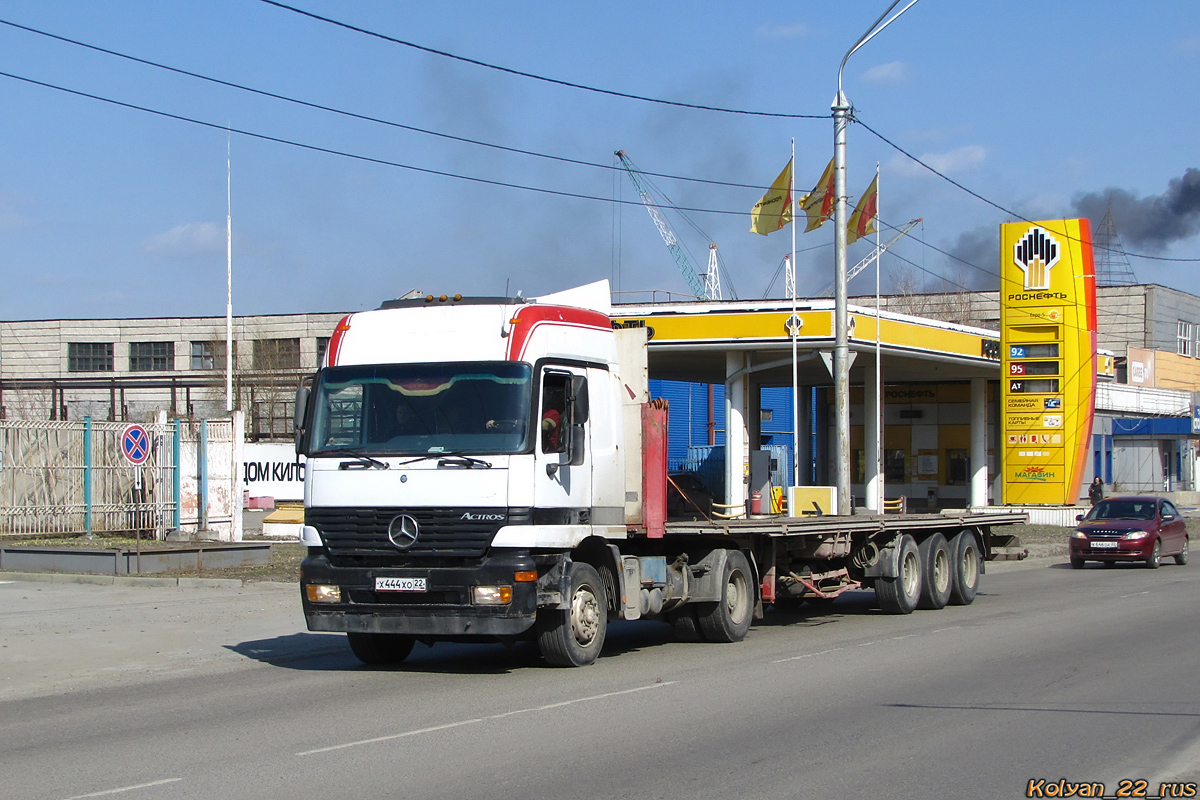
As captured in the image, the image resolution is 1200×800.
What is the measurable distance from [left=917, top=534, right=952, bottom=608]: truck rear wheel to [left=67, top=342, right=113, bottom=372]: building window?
5766cm

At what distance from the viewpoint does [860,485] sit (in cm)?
4462

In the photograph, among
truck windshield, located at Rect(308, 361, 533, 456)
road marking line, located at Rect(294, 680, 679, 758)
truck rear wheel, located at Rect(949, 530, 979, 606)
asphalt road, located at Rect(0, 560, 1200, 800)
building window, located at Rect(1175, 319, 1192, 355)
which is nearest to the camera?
asphalt road, located at Rect(0, 560, 1200, 800)

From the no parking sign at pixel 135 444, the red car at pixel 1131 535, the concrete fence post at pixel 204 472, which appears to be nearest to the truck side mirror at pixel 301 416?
the no parking sign at pixel 135 444

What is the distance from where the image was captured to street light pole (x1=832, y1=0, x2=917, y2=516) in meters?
20.4

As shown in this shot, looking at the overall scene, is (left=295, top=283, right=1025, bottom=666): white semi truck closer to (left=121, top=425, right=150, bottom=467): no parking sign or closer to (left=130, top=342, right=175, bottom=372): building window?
(left=121, top=425, right=150, bottom=467): no parking sign

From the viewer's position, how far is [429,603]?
420 inches

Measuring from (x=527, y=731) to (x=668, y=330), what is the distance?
21868 mm

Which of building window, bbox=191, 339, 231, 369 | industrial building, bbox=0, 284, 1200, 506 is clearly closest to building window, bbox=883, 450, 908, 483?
industrial building, bbox=0, 284, 1200, 506

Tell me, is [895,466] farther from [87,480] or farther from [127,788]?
[127,788]

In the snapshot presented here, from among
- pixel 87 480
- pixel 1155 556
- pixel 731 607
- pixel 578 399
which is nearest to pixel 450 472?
pixel 578 399

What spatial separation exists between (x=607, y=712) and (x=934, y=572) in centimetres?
955

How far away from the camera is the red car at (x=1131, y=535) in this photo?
26.0 m

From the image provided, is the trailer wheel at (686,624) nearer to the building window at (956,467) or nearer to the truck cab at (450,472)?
the truck cab at (450,472)

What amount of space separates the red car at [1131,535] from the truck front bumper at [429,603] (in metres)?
19.0
